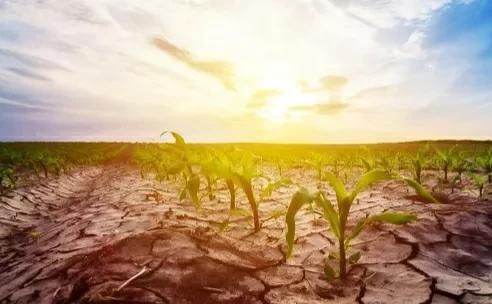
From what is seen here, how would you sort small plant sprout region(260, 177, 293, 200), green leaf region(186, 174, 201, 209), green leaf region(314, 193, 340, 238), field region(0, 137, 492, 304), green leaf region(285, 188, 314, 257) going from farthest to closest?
green leaf region(186, 174, 201, 209) → small plant sprout region(260, 177, 293, 200) → green leaf region(314, 193, 340, 238) → field region(0, 137, 492, 304) → green leaf region(285, 188, 314, 257)

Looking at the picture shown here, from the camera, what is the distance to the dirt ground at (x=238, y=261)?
1547 millimetres

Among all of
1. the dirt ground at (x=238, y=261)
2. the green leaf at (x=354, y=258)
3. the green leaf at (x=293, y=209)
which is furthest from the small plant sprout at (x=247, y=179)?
the green leaf at (x=293, y=209)

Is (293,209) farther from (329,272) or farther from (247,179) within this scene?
(247,179)

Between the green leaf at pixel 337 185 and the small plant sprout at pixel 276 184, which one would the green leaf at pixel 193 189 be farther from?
the green leaf at pixel 337 185

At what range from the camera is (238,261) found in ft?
6.21

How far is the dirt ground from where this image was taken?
155 cm

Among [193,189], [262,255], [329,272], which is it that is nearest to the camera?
[329,272]

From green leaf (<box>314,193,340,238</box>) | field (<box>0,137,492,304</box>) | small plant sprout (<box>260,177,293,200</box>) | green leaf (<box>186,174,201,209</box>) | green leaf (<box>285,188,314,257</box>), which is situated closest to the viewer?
green leaf (<box>285,188,314,257</box>)

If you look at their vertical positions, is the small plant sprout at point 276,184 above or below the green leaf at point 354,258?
above

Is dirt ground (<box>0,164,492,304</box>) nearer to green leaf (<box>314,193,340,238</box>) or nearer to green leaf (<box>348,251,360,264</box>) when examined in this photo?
green leaf (<box>348,251,360,264</box>)

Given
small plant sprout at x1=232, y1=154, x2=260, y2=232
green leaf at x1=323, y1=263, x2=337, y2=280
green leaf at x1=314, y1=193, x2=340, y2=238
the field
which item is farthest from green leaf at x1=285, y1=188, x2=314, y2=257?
small plant sprout at x1=232, y1=154, x2=260, y2=232

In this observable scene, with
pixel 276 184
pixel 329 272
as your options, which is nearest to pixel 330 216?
pixel 329 272

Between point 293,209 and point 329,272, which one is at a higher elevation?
point 293,209

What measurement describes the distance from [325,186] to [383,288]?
338 cm
